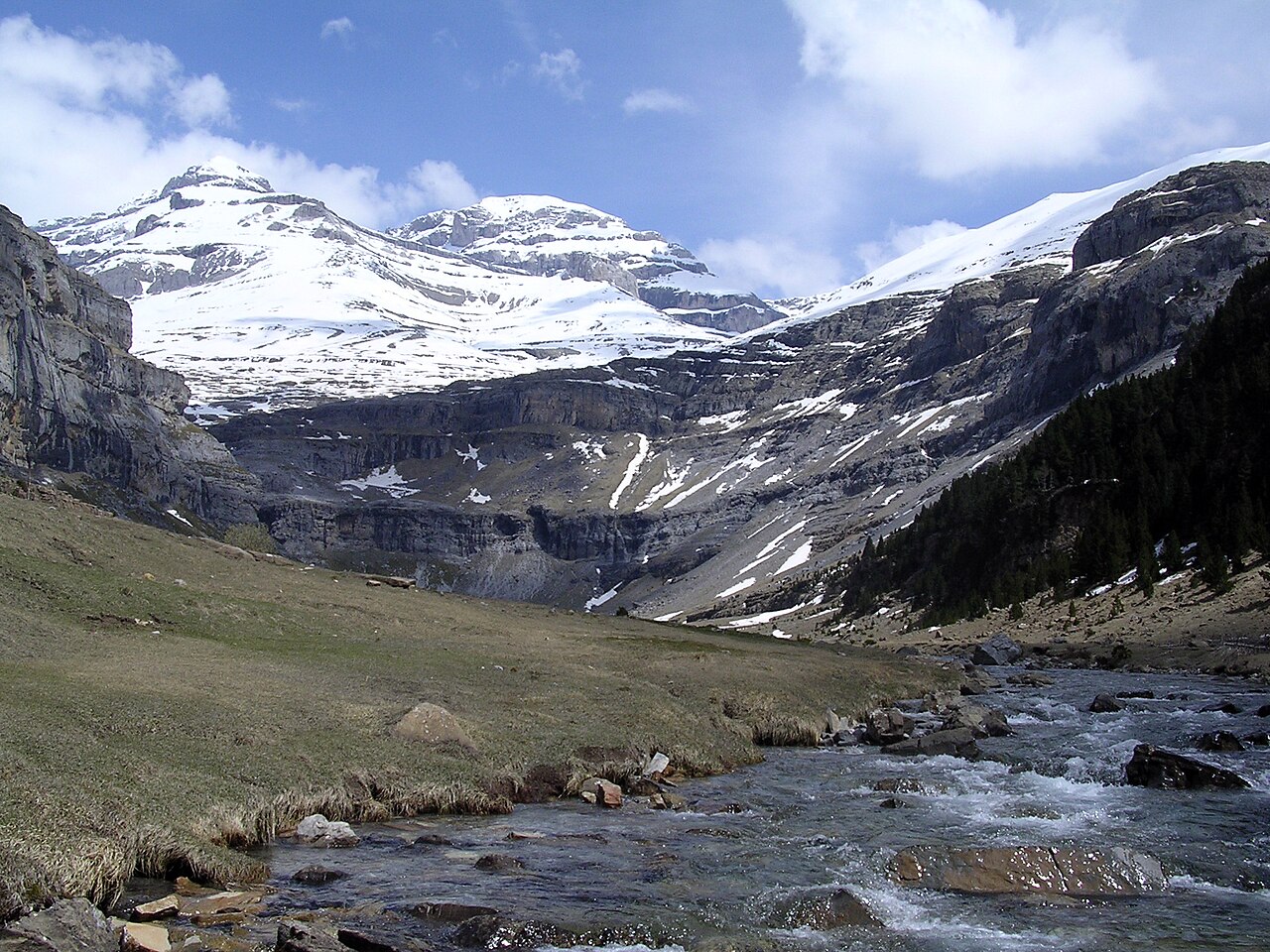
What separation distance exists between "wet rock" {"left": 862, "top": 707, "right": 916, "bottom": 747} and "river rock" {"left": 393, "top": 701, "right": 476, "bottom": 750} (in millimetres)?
18733

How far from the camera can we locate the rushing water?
15.2 m

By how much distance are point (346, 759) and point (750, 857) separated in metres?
10.4

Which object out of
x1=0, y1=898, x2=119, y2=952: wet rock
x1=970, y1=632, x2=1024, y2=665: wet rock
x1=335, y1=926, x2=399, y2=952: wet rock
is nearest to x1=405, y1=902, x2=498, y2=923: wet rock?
x1=335, y1=926, x2=399, y2=952: wet rock

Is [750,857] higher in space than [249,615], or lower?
lower

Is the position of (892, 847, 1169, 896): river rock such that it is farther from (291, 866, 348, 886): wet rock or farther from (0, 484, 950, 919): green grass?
(291, 866, 348, 886): wet rock

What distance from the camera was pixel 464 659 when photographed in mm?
43750

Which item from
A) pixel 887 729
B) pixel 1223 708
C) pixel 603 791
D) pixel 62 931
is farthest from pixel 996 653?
pixel 62 931

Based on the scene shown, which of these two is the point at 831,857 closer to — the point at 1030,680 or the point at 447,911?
the point at 447,911

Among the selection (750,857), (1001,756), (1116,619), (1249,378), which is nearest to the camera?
(750,857)

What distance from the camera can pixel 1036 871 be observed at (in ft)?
59.4

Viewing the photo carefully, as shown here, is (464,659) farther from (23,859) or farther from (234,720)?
(23,859)

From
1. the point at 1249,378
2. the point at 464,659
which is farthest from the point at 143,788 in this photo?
the point at 1249,378

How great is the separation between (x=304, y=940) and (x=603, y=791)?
13.1 metres

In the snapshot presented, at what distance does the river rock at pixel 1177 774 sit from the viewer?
2634 cm
